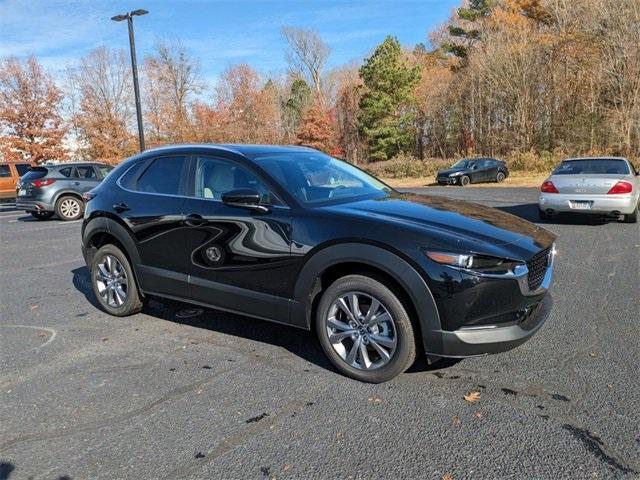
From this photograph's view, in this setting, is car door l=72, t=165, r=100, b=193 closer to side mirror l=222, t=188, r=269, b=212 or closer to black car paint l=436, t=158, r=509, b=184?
side mirror l=222, t=188, r=269, b=212

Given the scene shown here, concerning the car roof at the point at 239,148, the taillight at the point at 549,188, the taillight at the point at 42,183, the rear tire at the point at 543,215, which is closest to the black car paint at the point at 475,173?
the rear tire at the point at 543,215

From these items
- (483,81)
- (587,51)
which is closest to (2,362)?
(587,51)

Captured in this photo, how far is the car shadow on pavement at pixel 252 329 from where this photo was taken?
3.75 m

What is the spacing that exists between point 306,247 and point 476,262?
1.18 metres

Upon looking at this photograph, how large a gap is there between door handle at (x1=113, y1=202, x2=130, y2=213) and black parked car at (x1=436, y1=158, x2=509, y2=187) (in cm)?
2317

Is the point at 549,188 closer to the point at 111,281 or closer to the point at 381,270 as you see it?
the point at 381,270

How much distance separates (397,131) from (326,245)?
40927 millimetres

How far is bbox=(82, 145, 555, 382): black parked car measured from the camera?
3.12 m

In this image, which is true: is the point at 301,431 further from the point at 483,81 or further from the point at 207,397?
the point at 483,81

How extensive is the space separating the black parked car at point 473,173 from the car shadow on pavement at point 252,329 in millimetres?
22795

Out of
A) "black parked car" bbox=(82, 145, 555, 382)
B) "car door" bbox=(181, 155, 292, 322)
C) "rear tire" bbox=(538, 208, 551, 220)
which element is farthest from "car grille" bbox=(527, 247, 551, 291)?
"rear tire" bbox=(538, 208, 551, 220)

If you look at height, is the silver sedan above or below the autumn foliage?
below

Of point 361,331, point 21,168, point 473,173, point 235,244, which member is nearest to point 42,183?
point 21,168

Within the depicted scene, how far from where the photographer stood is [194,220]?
4164 mm
